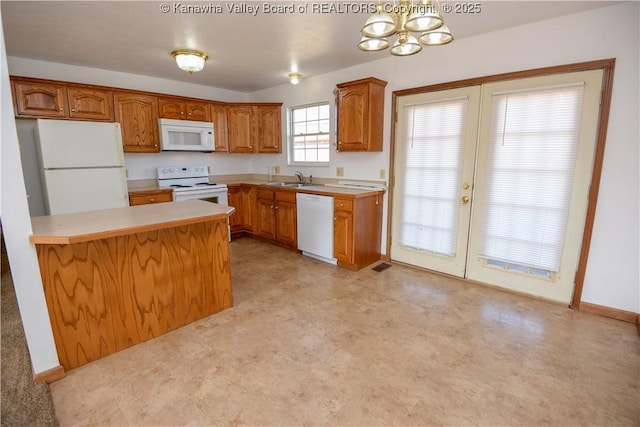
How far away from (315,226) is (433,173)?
149 centimetres

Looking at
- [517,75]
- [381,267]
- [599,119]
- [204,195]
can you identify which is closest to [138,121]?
[204,195]

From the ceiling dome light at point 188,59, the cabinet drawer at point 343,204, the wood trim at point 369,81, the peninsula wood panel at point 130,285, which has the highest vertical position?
the ceiling dome light at point 188,59

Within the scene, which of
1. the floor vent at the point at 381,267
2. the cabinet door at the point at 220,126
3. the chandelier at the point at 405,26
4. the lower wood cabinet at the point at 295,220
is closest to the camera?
the chandelier at the point at 405,26

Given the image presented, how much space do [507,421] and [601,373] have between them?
843 millimetres

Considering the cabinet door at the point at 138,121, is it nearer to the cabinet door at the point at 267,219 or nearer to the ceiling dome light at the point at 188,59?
the ceiling dome light at the point at 188,59

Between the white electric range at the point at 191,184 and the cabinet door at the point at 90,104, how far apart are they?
937mm

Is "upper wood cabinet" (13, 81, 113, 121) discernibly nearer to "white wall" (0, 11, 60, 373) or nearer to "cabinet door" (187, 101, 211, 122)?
"cabinet door" (187, 101, 211, 122)

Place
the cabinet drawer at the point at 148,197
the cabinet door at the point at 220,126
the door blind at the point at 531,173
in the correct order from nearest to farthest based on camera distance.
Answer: the door blind at the point at 531,173 → the cabinet drawer at the point at 148,197 → the cabinet door at the point at 220,126

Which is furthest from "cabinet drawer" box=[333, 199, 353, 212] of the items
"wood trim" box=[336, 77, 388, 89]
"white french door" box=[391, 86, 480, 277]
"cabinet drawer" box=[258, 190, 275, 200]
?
"wood trim" box=[336, 77, 388, 89]

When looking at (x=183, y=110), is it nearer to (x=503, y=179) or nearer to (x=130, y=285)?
(x=130, y=285)

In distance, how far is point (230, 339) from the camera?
222cm

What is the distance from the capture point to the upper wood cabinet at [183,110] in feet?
13.4

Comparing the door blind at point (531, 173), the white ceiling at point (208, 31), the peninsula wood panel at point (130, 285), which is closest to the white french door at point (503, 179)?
the door blind at point (531, 173)

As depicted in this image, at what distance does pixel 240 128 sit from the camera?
4801mm
